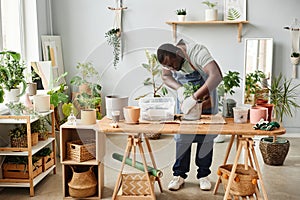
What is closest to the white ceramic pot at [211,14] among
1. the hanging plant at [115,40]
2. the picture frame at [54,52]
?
the hanging plant at [115,40]

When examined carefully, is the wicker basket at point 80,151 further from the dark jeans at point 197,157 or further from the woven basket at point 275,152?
the woven basket at point 275,152

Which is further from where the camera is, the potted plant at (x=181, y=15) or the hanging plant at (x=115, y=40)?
the hanging plant at (x=115, y=40)

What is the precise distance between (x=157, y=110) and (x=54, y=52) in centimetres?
270

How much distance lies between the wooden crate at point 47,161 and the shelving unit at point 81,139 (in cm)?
43

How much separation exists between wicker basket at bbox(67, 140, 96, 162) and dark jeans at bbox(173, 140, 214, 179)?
75 centimetres

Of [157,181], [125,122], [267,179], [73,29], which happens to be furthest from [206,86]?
[73,29]

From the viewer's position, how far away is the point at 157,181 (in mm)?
3766

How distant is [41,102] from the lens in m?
3.97

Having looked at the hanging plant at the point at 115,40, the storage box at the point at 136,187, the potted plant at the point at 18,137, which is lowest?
the storage box at the point at 136,187

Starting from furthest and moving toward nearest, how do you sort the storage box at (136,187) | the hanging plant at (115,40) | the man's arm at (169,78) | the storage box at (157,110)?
the hanging plant at (115,40)
the man's arm at (169,78)
the storage box at (136,187)
the storage box at (157,110)

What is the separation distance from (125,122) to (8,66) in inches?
50.1

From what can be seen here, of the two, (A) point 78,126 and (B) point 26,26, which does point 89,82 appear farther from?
(A) point 78,126

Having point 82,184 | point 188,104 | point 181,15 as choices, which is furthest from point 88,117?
point 181,15

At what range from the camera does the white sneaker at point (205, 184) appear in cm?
372
